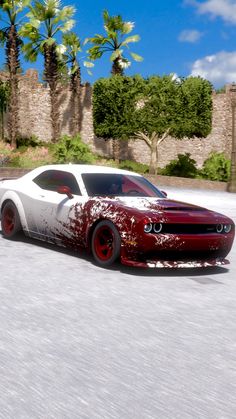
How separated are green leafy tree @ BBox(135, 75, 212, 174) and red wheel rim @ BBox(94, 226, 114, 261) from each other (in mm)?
32604

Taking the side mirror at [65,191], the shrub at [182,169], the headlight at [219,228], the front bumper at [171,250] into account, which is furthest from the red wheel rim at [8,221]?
the shrub at [182,169]

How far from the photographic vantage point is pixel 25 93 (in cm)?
5775

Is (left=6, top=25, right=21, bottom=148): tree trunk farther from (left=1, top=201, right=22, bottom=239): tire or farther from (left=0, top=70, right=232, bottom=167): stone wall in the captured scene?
(left=1, top=201, right=22, bottom=239): tire

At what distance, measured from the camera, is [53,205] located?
9.98 meters

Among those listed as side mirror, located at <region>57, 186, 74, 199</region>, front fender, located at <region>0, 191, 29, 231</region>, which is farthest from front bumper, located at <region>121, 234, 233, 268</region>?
front fender, located at <region>0, 191, 29, 231</region>

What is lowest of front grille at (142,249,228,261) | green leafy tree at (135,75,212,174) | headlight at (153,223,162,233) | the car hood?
front grille at (142,249,228,261)

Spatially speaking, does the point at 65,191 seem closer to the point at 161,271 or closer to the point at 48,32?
the point at 161,271

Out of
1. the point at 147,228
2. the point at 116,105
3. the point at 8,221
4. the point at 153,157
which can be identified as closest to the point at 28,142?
the point at 116,105

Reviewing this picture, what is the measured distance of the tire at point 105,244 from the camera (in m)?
8.55

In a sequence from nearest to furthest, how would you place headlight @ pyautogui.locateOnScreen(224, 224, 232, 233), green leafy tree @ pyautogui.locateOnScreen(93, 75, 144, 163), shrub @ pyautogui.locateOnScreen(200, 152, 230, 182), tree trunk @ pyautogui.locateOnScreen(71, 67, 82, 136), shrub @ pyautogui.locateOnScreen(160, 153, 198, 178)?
headlight @ pyautogui.locateOnScreen(224, 224, 232, 233)
shrub @ pyautogui.locateOnScreen(200, 152, 230, 182)
shrub @ pyautogui.locateOnScreen(160, 153, 198, 178)
green leafy tree @ pyautogui.locateOnScreen(93, 75, 144, 163)
tree trunk @ pyautogui.locateOnScreen(71, 67, 82, 136)

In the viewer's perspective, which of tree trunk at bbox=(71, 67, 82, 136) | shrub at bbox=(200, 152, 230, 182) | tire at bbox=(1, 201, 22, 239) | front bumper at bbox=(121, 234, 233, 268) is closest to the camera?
front bumper at bbox=(121, 234, 233, 268)

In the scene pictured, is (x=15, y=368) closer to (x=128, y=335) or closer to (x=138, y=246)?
(x=128, y=335)

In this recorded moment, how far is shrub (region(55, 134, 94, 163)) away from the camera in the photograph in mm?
36250

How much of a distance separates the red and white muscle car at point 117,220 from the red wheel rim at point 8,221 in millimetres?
119
